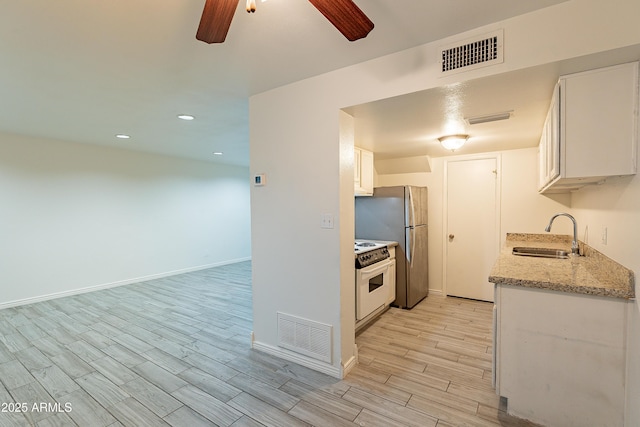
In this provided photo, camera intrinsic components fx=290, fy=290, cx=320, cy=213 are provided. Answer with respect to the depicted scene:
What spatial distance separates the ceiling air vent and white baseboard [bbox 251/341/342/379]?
2315mm

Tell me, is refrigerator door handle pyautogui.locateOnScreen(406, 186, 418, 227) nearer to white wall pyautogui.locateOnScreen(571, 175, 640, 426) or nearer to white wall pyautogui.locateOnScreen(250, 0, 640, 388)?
white wall pyautogui.locateOnScreen(250, 0, 640, 388)

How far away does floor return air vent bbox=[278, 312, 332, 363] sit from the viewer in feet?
7.80

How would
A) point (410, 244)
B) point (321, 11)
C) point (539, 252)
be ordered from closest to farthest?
point (321, 11), point (539, 252), point (410, 244)

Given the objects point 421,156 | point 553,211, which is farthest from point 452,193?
point 553,211

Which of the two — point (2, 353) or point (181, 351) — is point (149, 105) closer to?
point (181, 351)

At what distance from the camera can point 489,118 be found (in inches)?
99.5

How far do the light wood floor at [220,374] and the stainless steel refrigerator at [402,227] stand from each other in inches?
12.8

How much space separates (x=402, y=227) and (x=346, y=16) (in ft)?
9.49

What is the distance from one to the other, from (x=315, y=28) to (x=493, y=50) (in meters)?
1.03

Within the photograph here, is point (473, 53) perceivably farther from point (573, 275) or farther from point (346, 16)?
point (573, 275)

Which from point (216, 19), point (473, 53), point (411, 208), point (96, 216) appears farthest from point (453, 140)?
point (96, 216)

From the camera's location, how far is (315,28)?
1.69m

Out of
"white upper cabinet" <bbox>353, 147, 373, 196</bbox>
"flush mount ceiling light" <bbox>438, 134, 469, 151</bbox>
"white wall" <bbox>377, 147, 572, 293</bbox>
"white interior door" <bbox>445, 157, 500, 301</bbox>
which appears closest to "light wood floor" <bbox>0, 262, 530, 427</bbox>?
"white interior door" <bbox>445, 157, 500, 301</bbox>

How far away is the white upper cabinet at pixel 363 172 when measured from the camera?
138 inches
